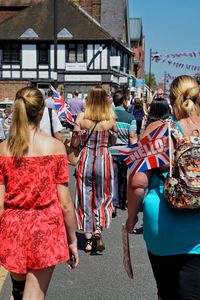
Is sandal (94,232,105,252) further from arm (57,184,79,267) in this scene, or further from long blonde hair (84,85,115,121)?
arm (57,184,79,267)

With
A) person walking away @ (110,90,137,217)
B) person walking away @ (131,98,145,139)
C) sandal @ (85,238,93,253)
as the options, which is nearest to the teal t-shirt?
sandal @ (85,238,93,253)

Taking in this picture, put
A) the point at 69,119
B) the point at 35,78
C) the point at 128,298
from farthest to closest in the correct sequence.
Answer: the point at 35,78, the point at 69,119, the point at 128,298

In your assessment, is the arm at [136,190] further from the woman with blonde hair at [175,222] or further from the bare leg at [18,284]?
the bare leg at [18,284]

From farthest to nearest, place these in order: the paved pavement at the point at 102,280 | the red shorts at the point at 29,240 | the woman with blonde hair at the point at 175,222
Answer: the paved pavement at the point at 102,280 → the red shorts at the point at 29,240 → the woman with blonde hair at the point at 175,222

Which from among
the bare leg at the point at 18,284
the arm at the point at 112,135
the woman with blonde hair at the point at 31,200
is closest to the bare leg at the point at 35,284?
the woman with blonde hair at the point at 31,200

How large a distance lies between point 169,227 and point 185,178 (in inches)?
Answer: 11.7

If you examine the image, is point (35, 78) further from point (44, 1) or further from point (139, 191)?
point (139, 191)

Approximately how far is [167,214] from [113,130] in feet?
11.2

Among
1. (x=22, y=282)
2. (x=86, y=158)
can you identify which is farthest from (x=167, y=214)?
(x=86, y=158)

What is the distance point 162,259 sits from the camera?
9.63ft

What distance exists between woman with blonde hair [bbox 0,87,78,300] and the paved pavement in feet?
4.88

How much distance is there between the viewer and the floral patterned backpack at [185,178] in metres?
2.73

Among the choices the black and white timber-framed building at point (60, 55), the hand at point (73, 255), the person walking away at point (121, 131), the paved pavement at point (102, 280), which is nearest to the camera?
the hand at point (73, 255)

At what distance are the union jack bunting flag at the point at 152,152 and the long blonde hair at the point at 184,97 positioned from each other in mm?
143
